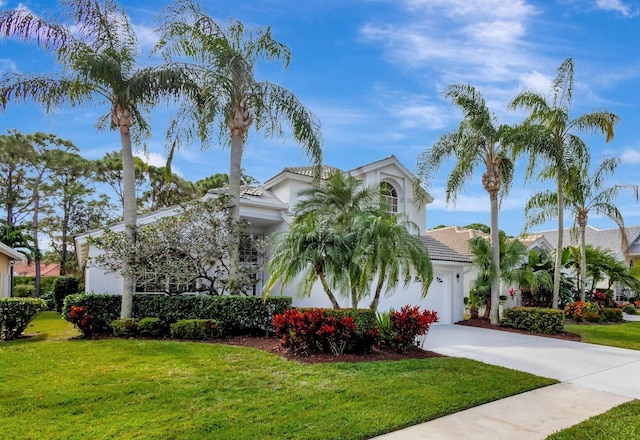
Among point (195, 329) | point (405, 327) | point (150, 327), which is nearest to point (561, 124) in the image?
point (405, 327)

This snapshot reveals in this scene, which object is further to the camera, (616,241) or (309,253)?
(616,241)

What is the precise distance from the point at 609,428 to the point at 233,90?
12243 mm

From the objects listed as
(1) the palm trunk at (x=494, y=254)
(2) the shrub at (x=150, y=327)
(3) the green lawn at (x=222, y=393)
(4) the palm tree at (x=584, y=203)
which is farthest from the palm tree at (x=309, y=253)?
(4) the palm tree at (x=584, y=203)

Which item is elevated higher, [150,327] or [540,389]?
[150,327]

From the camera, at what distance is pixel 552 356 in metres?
10.5

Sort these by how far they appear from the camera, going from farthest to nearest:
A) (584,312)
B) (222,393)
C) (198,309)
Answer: (584,312) → (198,309) → (222,393)

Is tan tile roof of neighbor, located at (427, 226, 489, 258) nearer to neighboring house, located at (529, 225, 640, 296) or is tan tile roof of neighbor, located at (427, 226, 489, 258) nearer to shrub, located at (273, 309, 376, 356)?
neighboring house, located at (529, 225, 640, 296)

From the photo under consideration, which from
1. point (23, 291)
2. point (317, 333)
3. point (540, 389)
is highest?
point (317, 333)

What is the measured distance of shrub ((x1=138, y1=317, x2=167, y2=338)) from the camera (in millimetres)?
11562

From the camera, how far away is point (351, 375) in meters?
7.59

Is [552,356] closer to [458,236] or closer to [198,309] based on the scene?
[198,309]

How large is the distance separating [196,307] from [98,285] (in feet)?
14.6

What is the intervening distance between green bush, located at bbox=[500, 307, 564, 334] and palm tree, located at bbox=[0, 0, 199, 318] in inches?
536

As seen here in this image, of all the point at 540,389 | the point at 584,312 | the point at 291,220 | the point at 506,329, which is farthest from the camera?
the point at 584,312
